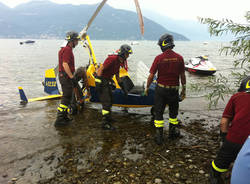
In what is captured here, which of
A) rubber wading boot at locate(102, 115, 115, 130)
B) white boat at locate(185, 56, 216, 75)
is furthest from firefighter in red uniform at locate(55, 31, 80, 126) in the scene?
white boat at locate(185, 56, 216, 75)

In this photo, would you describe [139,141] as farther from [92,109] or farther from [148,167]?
[92,109]

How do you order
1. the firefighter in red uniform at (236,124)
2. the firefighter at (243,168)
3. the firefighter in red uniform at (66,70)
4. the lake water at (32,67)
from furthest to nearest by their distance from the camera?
the lake water at (32,67) → the firefighter in red uniform at (66,70) → the firefighter in red uniform at (236,124) → the firefighter at (243,168)

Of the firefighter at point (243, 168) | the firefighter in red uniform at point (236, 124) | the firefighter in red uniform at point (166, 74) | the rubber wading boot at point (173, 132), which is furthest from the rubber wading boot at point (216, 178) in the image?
the rubber wading boot at point (173, 132)

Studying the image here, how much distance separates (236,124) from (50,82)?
8550mm

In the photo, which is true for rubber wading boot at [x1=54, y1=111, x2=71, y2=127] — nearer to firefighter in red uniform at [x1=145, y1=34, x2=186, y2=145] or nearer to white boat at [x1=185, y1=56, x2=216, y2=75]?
firefighter in red uniform at [x1=145, y1=34, x2=186, y2=145]

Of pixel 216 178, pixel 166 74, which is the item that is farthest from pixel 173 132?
pixel 216 178

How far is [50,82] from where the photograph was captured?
911 centimetres

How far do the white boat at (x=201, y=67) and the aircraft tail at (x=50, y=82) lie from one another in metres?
15.7

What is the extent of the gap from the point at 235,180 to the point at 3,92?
13724mm

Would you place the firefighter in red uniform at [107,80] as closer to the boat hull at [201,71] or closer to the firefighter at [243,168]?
the firefighter at [243,168]

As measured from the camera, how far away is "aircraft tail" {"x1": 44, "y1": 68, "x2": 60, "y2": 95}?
28.3ft

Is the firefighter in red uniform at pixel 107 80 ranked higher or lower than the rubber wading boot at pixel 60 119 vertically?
higher

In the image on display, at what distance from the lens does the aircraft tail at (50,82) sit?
28.3 feet

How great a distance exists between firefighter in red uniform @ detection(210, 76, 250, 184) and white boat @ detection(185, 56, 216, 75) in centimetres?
1800
